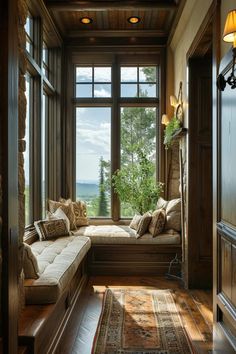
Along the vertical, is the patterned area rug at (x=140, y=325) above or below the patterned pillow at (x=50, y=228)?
below

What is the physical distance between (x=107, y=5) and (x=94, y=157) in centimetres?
244

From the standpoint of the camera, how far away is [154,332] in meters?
3.06

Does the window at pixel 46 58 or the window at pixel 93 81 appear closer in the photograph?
A: the window at pixel 46 58

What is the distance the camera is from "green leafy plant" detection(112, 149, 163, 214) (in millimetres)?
5648

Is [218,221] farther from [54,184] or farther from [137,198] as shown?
[54,184]

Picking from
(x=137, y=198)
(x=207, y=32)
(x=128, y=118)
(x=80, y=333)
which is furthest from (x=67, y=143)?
(x=80, y=333)

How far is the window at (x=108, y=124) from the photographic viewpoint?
604 cm

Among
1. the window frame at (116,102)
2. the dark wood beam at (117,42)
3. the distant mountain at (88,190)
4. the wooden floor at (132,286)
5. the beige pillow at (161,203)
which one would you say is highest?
the dark wood beam at (117,42)

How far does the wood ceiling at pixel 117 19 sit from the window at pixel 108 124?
0.51 m

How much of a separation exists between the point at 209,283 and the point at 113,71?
385 centimetres

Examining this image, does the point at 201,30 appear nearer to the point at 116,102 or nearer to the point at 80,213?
the point at 116,102

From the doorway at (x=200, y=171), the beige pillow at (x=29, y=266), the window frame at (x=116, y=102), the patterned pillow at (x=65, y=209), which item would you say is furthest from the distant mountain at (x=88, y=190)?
the beige pillow at (x=29, y=266)

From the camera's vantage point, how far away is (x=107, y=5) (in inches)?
187

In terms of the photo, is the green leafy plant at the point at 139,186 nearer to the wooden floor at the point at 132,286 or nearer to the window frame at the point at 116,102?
the window frame at the point at 116,102
